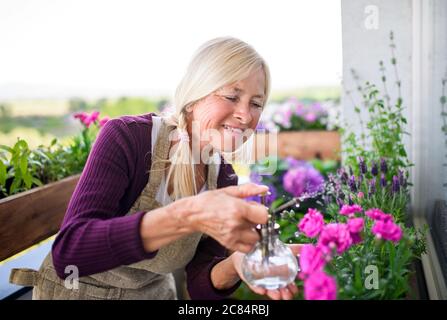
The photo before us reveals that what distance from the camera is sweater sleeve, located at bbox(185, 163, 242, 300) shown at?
113cm

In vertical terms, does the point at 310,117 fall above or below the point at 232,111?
below

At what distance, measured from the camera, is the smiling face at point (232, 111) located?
3.25 feet

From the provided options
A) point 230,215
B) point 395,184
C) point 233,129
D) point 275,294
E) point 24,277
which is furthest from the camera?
point 395,184

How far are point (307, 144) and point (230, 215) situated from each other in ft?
8.60

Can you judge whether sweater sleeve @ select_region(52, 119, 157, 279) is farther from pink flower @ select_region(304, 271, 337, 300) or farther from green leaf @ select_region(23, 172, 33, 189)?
green leaf @ select_region(23, 172, 33, 189)

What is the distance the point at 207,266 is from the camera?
117 centimetres

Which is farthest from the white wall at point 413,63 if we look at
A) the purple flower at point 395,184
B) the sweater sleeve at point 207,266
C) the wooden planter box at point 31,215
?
the wooden planter box at point 31,215

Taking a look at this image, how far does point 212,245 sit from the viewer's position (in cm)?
125

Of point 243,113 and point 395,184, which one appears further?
point 395,184

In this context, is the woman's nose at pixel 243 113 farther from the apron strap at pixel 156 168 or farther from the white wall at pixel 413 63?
the white wall at pixel 413 63

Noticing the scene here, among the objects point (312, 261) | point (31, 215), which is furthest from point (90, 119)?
point (312, 261)

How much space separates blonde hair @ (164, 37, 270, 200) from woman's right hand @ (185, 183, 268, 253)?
337 mm

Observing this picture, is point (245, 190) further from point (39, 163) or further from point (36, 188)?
point (39, 163)

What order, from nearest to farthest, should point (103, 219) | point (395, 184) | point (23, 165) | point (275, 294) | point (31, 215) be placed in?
point (275, 294), point (103, 219), point (395, 184), point (31, 215), point (23, 165)
